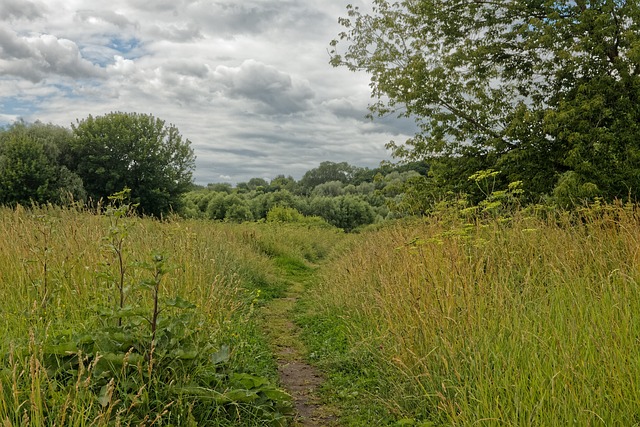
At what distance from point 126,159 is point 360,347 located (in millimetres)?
31647

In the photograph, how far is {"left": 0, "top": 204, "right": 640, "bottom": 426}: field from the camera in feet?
9.21

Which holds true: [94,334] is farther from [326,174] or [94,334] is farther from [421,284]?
[326,174]

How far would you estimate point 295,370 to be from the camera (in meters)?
5.28

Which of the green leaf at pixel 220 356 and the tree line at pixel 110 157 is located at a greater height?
the tree line at pixel 110 157

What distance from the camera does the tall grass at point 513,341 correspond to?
2.77 metres

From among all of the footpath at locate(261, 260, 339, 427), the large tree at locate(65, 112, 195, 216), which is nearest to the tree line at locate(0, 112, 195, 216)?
the large tree at locate(65, 112, 195, 216)

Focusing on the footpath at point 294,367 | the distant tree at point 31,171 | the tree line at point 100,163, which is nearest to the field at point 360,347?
the footpath at point 294,367

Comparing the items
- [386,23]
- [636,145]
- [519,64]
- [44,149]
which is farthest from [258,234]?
[44,149]

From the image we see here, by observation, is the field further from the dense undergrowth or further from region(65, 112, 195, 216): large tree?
region(65, 112, 195, 216): large tree

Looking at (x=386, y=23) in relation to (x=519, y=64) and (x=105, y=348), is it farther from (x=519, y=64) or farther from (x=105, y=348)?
(x=105, y=348)

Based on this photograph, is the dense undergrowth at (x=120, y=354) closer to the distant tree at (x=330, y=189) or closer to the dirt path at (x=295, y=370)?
the dirt path at (x=295, y=370)

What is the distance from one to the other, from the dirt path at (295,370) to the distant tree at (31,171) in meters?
22.5

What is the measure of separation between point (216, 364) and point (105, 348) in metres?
0.95

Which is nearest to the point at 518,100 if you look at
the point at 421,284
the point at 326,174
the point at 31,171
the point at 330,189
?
the point at 421,284
